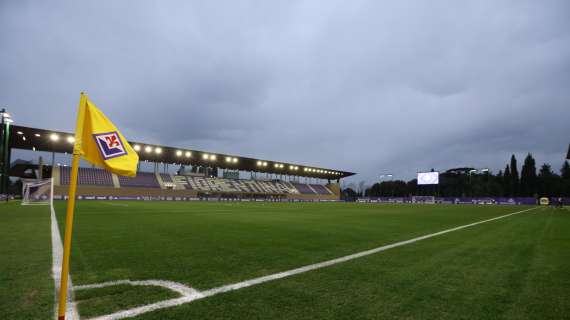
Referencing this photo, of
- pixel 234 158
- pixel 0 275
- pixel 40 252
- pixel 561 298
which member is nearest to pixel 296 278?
pixel 561 298

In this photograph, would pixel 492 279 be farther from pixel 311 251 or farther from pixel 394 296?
pixel 311 251

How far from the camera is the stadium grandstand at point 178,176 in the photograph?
49406 mm

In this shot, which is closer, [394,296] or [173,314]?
[173,314]

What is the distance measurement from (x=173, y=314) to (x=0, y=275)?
321 centimetres

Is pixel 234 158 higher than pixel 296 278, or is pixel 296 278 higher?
pixel 234 158

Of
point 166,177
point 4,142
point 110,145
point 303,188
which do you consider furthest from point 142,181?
point 110,145

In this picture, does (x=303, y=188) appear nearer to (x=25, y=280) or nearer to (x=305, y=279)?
(x=305, y=279)

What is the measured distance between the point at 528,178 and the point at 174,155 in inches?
3880

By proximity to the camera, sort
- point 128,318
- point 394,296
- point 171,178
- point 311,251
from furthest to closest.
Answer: point 171,178 < point 311,251 < point 394,296 < point 128,318

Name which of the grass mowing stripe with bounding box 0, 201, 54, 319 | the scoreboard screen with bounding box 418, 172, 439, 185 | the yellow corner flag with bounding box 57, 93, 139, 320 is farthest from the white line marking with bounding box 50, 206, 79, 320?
the scoreboard screen with bounding box 418, 172, 439, 185

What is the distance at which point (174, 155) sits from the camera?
61.3 meters

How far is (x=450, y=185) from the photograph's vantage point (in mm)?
102750

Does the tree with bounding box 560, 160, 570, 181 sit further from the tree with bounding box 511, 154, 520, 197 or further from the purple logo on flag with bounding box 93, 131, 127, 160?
the purple logo on flag with bounding box 93, 131, 127, 160

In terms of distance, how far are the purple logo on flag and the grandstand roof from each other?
5325 cm
